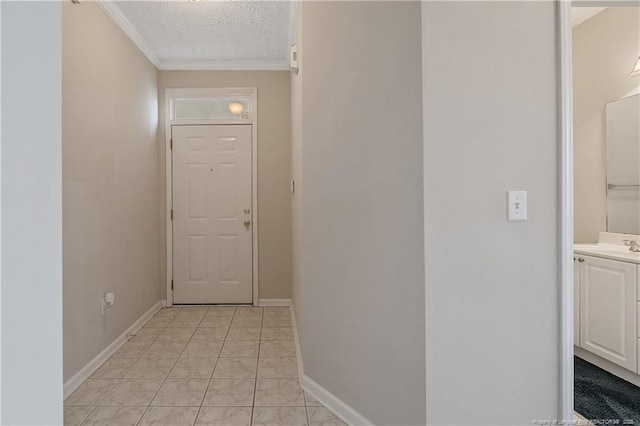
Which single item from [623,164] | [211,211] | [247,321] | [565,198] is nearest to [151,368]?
[247,321]

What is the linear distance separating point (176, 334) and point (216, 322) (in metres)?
0.39

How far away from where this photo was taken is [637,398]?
1.84 m

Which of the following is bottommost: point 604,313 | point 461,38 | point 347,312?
point 604,313

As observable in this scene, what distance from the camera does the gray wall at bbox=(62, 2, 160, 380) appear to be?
6.79ft

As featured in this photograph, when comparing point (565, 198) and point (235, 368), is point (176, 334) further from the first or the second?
point (565, 198)

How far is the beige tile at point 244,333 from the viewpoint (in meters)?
2.81

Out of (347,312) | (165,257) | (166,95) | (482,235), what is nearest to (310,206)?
(347,312)

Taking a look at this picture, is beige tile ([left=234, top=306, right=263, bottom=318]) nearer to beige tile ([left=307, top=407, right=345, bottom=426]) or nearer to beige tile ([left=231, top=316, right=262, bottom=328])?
beige tile ([left=231, top=316, right=262, bottom=328])


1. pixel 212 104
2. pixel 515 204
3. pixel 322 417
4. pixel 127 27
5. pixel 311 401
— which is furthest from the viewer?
pixel 212 104

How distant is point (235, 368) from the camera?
2.27 m

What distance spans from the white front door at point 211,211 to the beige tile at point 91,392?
5.20 feet

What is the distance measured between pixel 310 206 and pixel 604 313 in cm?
200

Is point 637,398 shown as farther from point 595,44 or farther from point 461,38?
point 595,44

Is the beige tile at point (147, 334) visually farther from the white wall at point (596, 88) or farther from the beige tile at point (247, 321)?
the white wall at point (596, 88)
